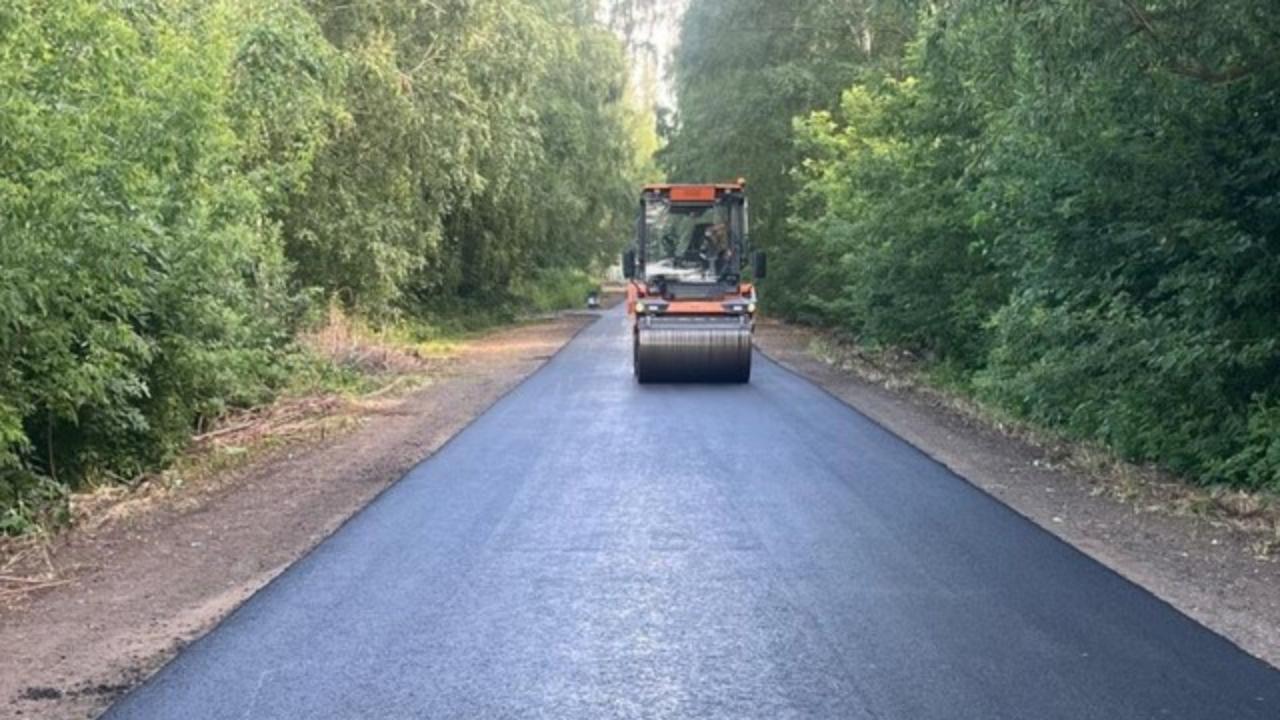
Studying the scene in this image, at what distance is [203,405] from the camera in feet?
44.0

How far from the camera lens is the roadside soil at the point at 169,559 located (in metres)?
6.05

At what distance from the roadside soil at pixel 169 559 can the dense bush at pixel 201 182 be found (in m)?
0.85

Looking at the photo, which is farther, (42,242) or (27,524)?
(27,524)

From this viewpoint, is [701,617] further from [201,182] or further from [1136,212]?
[201,182]

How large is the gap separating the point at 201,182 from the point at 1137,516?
29.2 feet

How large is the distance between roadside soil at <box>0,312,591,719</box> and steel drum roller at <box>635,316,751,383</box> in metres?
4.59

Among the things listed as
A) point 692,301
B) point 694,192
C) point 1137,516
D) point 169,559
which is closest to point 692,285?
point 692,301

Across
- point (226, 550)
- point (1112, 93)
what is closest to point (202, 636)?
point (226, 550)

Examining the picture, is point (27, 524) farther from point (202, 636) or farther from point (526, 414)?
point (526, 414)

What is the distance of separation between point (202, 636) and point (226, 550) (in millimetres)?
2302

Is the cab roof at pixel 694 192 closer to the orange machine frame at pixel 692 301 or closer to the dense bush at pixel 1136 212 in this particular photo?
the orange machine frame at pixel 692 301

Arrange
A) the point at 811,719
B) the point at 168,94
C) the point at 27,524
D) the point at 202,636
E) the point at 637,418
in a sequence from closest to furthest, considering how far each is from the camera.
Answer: the point at 811,719 < the point at 202,636 < the point at 27,524 < the point at 168,94 < the point at 637,418

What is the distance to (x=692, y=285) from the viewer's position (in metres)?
20.9

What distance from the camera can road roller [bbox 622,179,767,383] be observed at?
20.0 metres
